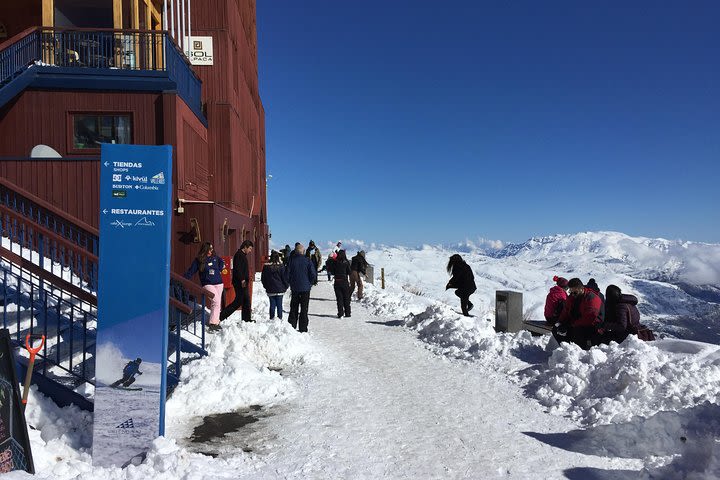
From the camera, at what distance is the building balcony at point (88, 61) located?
1228cm

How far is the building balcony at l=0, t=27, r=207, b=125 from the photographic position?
1228 cm

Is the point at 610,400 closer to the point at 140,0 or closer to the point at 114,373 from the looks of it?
the point at 114,373

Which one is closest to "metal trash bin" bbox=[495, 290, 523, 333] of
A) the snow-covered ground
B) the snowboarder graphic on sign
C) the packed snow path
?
the snow-covered ground

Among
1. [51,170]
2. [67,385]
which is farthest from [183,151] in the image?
[67,385]

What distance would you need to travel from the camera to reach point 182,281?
7.26 meters

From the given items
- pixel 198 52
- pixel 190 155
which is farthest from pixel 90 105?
pixel 198 52

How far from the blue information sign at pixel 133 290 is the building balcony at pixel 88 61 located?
30.1 feet

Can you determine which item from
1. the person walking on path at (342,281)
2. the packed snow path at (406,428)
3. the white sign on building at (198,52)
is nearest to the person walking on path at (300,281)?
the packed snow path at (406,428)

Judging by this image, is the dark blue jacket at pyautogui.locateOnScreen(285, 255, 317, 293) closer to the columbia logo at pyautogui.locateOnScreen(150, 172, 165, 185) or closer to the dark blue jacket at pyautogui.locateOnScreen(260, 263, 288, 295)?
the dark blue jacket at pyautogui.locateOnScreen(260, 263, 288, 295)

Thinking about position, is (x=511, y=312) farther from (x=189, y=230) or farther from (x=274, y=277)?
(x=189, y=230)

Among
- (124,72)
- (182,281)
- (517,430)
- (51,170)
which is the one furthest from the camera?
(124,72)

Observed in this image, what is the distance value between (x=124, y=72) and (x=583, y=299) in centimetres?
1184

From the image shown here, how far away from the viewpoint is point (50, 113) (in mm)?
12680

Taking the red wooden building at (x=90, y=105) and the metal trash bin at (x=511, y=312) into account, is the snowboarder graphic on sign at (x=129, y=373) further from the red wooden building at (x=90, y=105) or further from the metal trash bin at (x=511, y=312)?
the red wooden building at (x=90, y=105)
